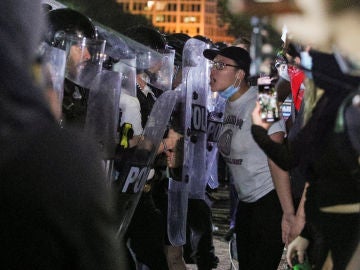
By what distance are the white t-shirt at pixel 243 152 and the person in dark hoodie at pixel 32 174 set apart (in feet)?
6.21

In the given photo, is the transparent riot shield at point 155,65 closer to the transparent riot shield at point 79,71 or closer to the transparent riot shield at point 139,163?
the transparent riot shield at point 139,163

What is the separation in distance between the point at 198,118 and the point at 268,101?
2.81 metres

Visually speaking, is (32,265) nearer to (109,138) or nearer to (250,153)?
(250,153)

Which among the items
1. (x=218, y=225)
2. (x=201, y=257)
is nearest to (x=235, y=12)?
(x=201, y=257)

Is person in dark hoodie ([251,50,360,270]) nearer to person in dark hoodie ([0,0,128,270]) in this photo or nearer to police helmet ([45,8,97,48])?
person in dark hoodie ([0,0,128,270])

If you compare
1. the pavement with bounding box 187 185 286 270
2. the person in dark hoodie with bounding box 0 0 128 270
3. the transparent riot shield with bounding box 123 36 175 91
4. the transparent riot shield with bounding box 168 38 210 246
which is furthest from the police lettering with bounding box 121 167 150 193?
the person in dark hoodie with bounding box 0 0 128 270

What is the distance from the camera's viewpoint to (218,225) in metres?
9.38

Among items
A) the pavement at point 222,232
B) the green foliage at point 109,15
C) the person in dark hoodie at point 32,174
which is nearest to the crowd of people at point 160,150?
the person in dark hoodie at point 32,174

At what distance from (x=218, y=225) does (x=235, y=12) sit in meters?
7.50

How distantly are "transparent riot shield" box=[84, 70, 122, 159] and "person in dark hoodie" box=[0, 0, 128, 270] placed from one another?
110 inches

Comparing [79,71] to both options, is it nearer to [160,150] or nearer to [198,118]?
[160,150]

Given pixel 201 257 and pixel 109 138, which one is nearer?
pixel 109 138

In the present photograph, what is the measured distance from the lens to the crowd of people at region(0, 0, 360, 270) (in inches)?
39.2

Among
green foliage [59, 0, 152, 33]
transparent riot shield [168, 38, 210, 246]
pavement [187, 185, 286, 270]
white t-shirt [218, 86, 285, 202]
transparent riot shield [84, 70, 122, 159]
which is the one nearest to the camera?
white t-shirt [218, 86, 285, 202]
